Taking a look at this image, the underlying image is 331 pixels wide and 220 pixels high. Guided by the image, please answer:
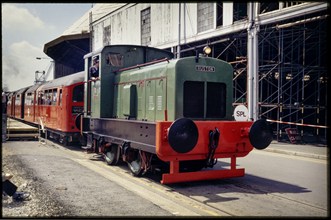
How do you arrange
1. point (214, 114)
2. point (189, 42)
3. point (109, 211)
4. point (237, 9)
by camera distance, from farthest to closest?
point (189, 42)
point (237, 9)
point (214, 114)
point (109, 211)

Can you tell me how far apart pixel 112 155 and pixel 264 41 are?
11.1 metres

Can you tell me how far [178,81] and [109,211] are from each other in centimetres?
313

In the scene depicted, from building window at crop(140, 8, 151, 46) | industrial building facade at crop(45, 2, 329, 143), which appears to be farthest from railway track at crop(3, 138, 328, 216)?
building window at crop(140, 8, 151, 46)

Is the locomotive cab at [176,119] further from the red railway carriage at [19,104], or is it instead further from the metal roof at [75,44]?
the metal roof at [75,44]

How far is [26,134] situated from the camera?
15.2 metres

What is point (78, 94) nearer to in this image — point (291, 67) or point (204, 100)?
point (204, 100)

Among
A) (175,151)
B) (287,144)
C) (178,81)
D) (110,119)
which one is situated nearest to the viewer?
(175,151)

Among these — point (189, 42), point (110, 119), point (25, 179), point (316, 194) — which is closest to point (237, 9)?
point (189, 42)

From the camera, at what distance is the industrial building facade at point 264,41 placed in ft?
50.0

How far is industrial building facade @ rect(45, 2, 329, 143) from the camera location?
15.2 m

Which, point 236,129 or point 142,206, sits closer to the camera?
point 142,206

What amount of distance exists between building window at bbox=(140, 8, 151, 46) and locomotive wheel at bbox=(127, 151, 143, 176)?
15455 millimetres

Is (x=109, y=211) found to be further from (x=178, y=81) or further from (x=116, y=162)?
(x=116, y=162)

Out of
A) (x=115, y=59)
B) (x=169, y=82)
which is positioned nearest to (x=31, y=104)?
(x=115, y=59)
